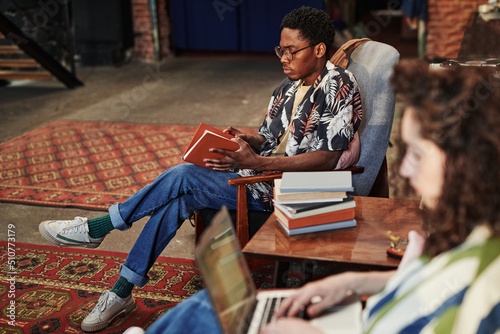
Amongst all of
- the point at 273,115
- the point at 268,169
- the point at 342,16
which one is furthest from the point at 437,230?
the point at 342,16

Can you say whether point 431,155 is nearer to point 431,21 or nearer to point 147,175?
point 147,175

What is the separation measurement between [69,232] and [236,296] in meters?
1.35

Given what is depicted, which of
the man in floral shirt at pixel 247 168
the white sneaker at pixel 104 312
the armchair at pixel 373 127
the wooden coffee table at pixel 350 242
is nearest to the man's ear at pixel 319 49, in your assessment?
the man in floral shirt at pixel 247 168

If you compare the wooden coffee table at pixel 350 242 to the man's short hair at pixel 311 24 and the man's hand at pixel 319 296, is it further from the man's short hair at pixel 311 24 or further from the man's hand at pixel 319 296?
the man's short hair at pixel 311 24

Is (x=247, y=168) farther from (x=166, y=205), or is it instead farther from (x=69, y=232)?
(x=69, y=232)

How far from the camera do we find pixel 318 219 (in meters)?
1.72

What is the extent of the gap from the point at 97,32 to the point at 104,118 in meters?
3.40

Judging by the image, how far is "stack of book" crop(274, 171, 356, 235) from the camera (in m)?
1.70

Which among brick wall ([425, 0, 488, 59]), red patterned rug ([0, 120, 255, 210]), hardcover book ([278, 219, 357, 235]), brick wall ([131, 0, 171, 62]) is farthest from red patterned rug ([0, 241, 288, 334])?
brick wall ([131, 0, 171, 62])

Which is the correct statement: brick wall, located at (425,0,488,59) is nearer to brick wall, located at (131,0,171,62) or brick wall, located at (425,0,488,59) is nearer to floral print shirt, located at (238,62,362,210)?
brick wall, located at (131,0,171,62)

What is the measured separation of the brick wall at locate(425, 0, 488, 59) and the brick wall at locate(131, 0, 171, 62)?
4.04 meters

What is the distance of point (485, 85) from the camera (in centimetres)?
94

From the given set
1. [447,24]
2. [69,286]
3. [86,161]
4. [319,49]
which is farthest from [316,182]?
[447,24]

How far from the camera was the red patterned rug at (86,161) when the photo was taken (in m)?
3.62
